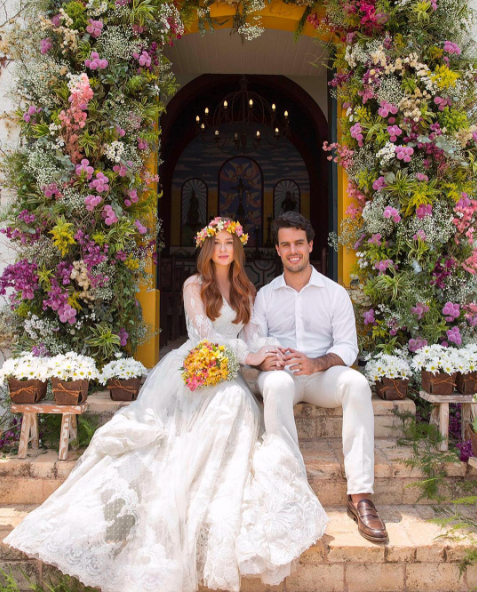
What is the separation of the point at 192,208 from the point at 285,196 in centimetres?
192

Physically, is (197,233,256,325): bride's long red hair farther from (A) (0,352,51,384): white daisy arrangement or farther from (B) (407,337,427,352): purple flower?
(B) (407,337,427,352): purple flower

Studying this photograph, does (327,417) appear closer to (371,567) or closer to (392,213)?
(371,567)

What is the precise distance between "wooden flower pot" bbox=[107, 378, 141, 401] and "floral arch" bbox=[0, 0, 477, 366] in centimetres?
38

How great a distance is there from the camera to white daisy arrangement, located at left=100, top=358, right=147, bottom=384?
3.75 m

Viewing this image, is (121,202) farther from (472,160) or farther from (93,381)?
(472,160)

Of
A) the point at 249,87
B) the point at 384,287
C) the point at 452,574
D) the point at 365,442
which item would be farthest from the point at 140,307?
the point at 249,87

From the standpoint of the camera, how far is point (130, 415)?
114 inches

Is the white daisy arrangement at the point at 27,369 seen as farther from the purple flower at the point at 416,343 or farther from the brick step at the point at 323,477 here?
the purple flower at the point at 416,343

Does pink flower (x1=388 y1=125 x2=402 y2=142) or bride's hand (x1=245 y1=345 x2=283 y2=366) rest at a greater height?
pink flower (x1=388 y1=125 x2=402 y2=142)

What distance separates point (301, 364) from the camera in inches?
122

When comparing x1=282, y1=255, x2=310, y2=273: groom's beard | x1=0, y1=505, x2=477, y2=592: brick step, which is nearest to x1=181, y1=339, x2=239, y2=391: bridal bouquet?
x1=282, y1=255, x2=310, y2=273: groom's beard

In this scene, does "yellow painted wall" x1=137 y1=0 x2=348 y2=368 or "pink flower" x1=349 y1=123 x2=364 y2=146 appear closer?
"pink flower" x1=349 y1=123 x2=364 y2=146

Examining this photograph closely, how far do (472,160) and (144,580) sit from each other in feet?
12.5

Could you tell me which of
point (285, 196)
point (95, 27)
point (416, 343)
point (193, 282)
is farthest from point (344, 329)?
point (285, 196)
